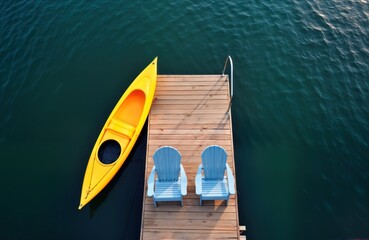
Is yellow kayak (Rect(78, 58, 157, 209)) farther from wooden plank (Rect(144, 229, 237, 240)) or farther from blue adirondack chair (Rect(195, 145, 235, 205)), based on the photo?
blue adirondack chair (Rect(195, 145, 235, 205))

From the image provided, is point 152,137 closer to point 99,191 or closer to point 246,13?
point 99,191

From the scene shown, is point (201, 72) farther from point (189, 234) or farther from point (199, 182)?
point (189, 234)

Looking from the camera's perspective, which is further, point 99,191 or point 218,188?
point 99,191

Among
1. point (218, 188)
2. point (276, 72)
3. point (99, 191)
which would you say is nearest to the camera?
point (218, 188)

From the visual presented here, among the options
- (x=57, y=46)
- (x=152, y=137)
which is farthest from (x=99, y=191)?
(x=57, y=46)

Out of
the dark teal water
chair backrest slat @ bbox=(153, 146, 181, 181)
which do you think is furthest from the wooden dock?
the dark teal water

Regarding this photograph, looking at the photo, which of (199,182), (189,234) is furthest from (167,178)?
(189,234)
